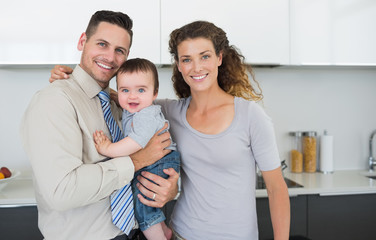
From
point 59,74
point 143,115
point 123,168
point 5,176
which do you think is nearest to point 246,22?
point 143,115

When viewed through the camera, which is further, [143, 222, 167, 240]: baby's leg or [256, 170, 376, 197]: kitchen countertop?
[256, 170, 376, 197]: kitchen countertop

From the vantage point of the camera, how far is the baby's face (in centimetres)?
131

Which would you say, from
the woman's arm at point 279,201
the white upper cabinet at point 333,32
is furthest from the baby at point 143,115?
the white upper cabinet at point 333,32

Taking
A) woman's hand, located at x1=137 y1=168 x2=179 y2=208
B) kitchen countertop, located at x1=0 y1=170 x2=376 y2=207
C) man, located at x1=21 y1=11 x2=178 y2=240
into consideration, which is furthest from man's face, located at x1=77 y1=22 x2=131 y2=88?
kitchen countertop, located at x1=0 y1=170 x2=376 y2=207

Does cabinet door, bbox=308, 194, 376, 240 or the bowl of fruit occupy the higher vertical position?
the bowl of fruit

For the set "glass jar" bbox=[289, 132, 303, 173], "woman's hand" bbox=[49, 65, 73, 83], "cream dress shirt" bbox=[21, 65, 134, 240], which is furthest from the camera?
"glass jar" bbox=[289, 132, 303, 173]

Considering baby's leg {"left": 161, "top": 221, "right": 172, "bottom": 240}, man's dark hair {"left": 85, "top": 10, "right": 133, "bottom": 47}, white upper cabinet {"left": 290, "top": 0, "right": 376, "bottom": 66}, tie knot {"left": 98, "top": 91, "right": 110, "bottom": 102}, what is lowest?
baby's leg {"left": 161, "top": 221, "right": 172, "bottom": 240}

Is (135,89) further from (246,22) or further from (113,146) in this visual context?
(246,22)

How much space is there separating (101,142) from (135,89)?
26cm

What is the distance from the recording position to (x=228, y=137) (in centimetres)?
131

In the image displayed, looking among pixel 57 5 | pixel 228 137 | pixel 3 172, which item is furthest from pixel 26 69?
pixel 228 137

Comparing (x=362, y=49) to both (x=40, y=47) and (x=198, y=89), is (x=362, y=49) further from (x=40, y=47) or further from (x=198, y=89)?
(x=40, y=47)

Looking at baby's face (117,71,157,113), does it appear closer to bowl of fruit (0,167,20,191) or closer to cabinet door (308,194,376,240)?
bowl of fruit (0,167,20,191)

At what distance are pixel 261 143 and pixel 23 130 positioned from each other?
2.85 feet
